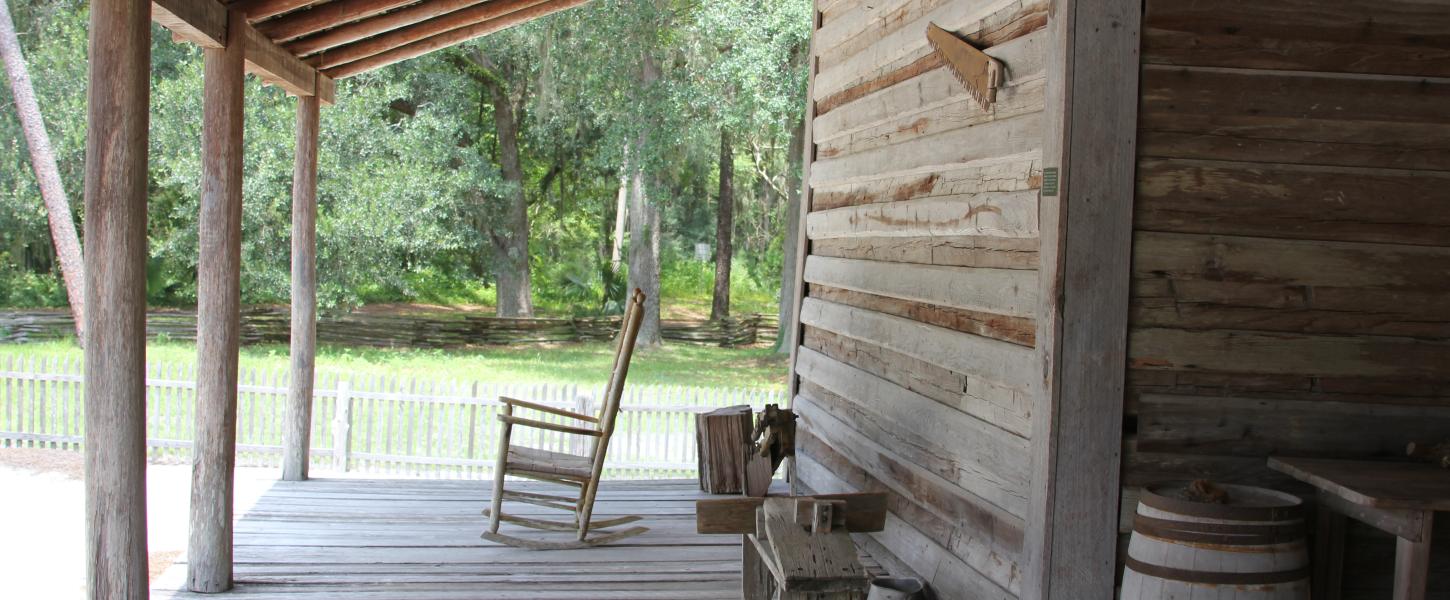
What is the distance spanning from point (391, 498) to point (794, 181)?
32.6 feet

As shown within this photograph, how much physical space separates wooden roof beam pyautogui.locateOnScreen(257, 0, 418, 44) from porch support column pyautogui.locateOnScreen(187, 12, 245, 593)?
67cm

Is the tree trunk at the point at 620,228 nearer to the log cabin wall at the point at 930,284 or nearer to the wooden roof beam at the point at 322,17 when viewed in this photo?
the wooden roof beam at the point at 322,17

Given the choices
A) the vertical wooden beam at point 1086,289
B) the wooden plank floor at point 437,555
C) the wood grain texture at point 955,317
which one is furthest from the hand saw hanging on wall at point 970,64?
the wooden plank floor at point 437,555

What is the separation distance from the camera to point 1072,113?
2.88 meters

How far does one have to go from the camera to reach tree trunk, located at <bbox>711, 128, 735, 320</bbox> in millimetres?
18609

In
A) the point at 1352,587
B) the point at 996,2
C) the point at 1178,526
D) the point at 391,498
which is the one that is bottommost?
the point at 391,498

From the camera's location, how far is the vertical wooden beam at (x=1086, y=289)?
2871mm

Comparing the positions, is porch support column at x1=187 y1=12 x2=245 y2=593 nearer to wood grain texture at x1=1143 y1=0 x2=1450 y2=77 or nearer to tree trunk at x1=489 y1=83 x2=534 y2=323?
wood grain texture at x1=1143 y1=0 x2=1450 y2=77

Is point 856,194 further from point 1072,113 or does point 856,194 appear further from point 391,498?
point 391,498

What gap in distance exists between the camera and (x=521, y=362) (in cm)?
1543

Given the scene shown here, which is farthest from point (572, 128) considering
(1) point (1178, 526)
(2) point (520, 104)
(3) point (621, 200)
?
(1) point (1178, 526)

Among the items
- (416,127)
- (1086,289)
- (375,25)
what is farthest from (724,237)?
(1086,289)

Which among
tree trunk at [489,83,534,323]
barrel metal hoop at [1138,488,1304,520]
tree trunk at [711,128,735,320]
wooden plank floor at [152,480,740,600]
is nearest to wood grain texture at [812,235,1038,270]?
barrel metal hoop at [1138,488,1304,520]

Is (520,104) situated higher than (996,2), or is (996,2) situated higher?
(520,104)
